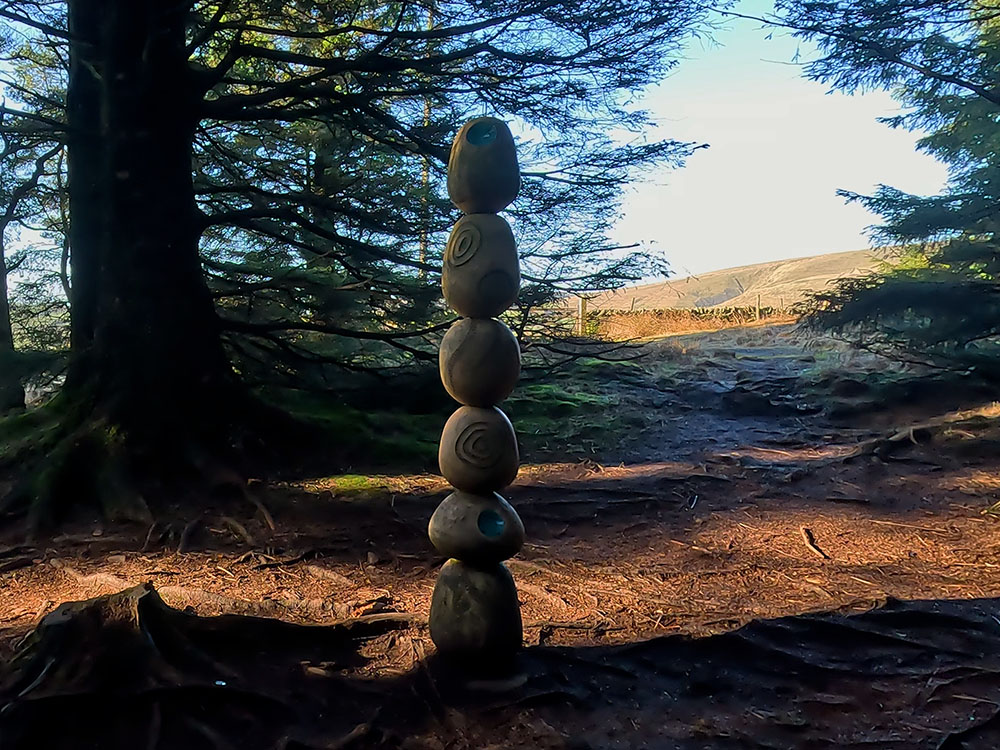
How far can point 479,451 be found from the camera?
3.17 meters

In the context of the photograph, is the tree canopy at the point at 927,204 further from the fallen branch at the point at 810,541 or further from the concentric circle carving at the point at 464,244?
the concentric circle carving at the point at 464,244

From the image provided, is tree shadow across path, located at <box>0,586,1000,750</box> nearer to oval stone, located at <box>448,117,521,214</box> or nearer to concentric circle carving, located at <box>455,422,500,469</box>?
concentric circle carving, located at <box>455,422,500,469</box>

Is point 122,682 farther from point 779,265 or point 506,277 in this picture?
point 779,265

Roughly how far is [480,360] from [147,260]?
13.6 ft

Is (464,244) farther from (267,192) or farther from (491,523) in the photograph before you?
(267,192)

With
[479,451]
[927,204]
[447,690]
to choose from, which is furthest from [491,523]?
[927,204]

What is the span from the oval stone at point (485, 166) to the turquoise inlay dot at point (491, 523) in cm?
139

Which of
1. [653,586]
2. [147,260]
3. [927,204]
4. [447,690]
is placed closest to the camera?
[447,690]

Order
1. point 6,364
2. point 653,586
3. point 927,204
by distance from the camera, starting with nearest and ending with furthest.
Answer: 1. point 653,586
2. point 6,364
3. point 927,204

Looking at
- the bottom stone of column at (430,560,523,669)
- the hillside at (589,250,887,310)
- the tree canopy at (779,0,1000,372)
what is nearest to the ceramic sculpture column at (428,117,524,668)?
the bottom stone of column at (430,560,523,669)

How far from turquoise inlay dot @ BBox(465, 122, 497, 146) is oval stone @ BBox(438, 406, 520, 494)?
3.98 ft

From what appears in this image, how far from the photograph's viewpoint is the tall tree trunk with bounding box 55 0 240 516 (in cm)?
588

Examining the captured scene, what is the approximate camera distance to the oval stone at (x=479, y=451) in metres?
3.17

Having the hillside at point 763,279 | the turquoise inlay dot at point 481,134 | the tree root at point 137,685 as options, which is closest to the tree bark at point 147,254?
the tree root at point 137,685
